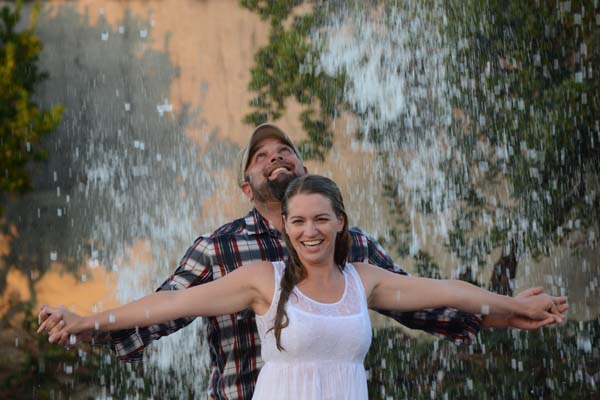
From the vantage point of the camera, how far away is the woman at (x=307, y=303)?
7.40ft

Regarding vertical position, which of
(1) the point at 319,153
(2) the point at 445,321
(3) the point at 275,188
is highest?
(1) the point at 319,153

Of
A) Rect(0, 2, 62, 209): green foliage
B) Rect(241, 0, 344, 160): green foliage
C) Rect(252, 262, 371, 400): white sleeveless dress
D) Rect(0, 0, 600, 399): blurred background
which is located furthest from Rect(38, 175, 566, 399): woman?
Rect(0, 2, 62, 209): green foliage

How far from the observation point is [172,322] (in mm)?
2617

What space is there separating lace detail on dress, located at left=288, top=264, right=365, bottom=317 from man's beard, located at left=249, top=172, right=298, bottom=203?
1.74 ft

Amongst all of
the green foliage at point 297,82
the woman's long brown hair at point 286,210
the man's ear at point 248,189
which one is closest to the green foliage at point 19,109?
the green foliage at point 297,82

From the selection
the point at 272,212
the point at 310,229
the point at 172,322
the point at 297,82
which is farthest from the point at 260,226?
the point at 297,82

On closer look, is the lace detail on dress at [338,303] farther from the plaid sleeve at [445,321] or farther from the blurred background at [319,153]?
the blurred background at [319,153]

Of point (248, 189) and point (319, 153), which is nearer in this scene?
point (248, 189)

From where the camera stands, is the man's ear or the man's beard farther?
the man's ear

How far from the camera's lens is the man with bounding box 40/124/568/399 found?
2.67 m

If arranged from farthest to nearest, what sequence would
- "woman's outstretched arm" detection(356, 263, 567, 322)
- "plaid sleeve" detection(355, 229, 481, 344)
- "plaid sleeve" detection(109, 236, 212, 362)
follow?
"plaid sleeve" detection(355, 229, 481, 344), "plaid sleeve" detection(109, 236, 212, 362), "woman's outstretched arm" detection(356, 263, 567, 322)

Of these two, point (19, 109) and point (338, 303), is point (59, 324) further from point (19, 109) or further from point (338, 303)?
point (19, 109)

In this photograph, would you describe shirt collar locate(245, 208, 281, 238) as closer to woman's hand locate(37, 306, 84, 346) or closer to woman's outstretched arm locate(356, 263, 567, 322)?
woman's outstretched arm locate(356, 263, 567, 322)

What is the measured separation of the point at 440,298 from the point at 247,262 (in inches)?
24.9
